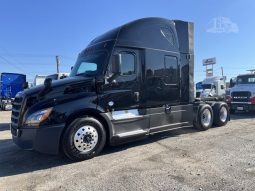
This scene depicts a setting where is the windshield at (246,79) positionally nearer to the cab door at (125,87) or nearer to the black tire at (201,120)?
the black tire at (201,120)

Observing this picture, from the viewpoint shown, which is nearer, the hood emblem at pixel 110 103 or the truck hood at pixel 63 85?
the truck hood at pixel 63 85

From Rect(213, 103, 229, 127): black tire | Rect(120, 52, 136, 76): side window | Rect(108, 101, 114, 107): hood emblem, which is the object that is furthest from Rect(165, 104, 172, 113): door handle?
Rect(213, 103, 229, 127): black tire

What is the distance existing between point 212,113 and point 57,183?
6.90 m

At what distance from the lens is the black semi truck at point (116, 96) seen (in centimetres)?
619

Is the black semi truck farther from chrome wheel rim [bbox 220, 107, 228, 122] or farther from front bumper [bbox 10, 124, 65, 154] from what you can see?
chrome wheel rim [bbox 220, 107, 228, 122]

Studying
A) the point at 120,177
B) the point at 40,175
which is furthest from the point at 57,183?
the point at 120,177

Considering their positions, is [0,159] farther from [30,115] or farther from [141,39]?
[141,39]

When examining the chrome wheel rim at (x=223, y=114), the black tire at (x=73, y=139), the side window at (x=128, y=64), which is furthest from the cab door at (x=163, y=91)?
the chrome wheel rim at (x=223, y=114)

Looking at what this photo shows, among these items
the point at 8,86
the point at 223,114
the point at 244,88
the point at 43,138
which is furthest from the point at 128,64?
the point at 8,86

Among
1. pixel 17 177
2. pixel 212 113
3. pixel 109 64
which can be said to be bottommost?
pixel 17 177

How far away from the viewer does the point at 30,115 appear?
241 inches

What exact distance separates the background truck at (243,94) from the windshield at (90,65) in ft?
32.4

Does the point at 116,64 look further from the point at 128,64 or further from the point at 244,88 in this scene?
the point at 244,88

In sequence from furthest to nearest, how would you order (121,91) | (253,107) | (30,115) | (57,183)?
1. (253,107)
2. (121,91)
3. (30,115)
4. (57,183)
